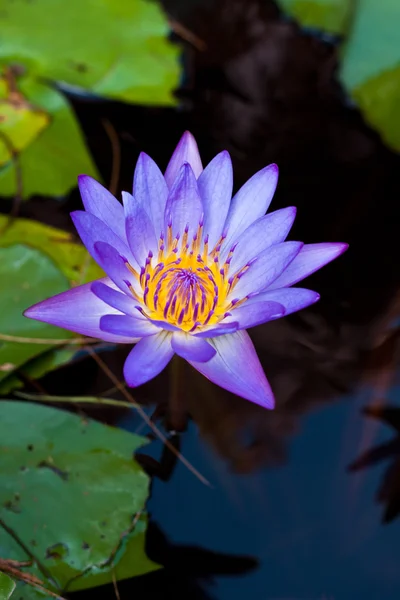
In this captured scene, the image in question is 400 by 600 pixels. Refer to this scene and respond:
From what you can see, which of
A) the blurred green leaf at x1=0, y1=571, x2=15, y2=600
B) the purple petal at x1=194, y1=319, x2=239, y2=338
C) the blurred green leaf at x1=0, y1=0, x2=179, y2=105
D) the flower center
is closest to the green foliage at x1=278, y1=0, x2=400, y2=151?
the blurred green leaf at x1=0, y1=0, x2=179, y2=105

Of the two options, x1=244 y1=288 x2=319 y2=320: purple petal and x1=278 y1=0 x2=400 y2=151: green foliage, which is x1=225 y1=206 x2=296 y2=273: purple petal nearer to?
x1=244 y1=288 x2=319 y2=320: purple petal

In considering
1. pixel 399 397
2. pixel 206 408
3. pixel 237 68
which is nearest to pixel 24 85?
pixel 237 68

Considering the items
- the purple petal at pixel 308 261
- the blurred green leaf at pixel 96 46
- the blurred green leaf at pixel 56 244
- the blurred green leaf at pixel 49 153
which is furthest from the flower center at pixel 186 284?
the blurred green leaf at pixel 96 46

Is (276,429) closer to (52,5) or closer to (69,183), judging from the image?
(69,183)

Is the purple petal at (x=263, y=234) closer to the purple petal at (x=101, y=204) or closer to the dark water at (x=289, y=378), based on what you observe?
the purple petal at (x=101, y=204)

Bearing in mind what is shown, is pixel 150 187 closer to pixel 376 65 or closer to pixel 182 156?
pixel 182 156

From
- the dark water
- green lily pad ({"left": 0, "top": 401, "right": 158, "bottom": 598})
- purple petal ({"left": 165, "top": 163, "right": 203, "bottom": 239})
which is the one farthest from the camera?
the dark water
